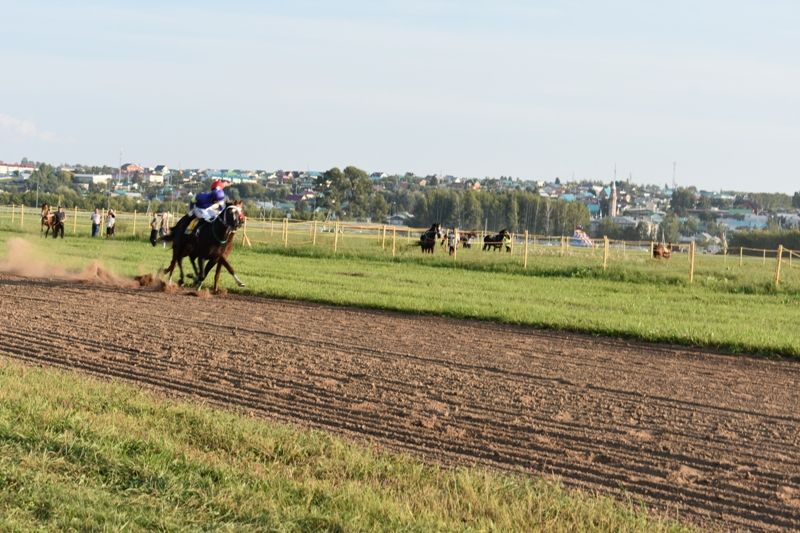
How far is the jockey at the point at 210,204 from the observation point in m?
24.2

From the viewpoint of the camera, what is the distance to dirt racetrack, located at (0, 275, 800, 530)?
908 centimetres

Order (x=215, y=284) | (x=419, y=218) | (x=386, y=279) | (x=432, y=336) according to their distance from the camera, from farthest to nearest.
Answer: (x=419, y=218) < (x=386, y=279) < (x=215, y=284) < (x=432, y=336)

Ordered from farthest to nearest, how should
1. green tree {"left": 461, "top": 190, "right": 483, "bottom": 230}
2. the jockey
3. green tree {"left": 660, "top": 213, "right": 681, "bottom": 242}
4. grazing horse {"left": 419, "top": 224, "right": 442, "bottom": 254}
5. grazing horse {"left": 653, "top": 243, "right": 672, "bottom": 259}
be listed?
green tree {"left": 660, "top": 213, "right": 681, "bottom": 242} < green tree {"left": 461, "top": 190, "right": 483, "bottom": 230} < grazing horse {"left": 653, "top": 243, "right": 672, "bottom": 259} < grazing horse {"left": 419, "top": 224, "right": 442, "bottom": 254} < the jockey

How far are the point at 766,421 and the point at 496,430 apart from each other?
3.10m

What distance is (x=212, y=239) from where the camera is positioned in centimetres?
2384

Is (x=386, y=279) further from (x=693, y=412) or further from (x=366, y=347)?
(x=693, y=412)

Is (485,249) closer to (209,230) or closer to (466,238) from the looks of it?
(466,238)

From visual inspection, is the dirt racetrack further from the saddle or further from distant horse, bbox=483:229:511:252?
distant horse, bbox=483:229:511:252

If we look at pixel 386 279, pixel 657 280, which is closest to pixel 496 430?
pixel 386 279

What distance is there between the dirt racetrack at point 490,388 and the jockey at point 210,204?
3.72 m

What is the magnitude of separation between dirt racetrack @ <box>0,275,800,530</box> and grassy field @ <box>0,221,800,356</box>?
1.42 metres

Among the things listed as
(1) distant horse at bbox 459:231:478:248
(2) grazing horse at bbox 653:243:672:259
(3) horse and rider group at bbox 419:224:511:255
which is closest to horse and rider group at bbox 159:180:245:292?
(3) horse and rider group at bbox 419:224:511:255

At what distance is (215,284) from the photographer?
24.4 m

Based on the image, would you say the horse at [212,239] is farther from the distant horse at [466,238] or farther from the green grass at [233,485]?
the distant horse at [466,238]
